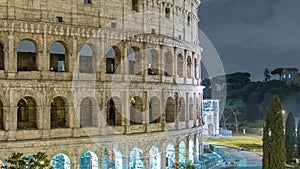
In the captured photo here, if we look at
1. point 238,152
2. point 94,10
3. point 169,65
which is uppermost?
point 94,10

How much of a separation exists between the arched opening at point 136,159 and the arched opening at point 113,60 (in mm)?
5050

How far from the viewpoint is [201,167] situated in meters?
30.9

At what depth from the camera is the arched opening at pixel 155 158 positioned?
27641mm

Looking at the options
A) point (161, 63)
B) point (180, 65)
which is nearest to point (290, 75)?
point (180, 65)

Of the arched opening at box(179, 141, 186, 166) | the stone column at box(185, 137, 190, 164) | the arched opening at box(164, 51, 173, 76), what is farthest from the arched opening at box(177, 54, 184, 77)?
the arched opening at box(179, 141, 186, 166)

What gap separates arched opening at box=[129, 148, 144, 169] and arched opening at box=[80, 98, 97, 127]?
328 cm

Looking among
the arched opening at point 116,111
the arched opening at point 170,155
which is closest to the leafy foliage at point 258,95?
the arched opening at point 170,155

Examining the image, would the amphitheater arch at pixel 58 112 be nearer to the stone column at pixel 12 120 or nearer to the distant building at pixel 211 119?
the stone column at pixel 12 120

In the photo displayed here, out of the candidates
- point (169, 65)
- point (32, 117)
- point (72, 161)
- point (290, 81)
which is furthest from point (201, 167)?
point (290, 81)

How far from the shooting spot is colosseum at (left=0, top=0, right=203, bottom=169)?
2212 cm

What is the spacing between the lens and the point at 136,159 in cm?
2689

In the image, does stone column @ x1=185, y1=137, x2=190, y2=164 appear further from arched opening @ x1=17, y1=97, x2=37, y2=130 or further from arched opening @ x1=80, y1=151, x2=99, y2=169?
arched opening @ x1=17, y1=97, x2=37, y2=130

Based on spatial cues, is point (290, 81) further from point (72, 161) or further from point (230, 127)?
point (72, 161)

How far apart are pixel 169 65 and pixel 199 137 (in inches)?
274
